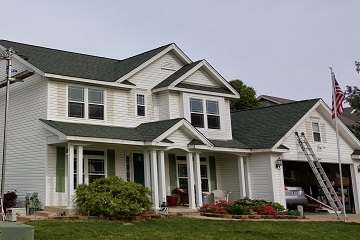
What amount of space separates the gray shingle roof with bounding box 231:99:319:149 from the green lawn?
6796 mm

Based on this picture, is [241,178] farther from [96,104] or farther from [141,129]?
[96,104]

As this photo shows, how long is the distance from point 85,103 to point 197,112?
557 cm

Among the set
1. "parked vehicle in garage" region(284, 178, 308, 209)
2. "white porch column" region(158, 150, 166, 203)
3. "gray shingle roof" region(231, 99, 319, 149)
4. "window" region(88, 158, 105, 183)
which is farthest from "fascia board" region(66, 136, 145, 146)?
"parked vehicle in garage" region(284, 178, 308, 209)

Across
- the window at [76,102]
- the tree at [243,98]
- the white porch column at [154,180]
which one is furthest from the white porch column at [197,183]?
the tree at [243,98]

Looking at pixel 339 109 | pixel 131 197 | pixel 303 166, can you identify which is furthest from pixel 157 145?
pixel 303 166

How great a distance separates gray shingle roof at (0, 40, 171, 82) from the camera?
1938cm

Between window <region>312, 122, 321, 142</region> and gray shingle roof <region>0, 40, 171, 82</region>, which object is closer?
gray shingle roof <region>0, 40, 171, 82</region>

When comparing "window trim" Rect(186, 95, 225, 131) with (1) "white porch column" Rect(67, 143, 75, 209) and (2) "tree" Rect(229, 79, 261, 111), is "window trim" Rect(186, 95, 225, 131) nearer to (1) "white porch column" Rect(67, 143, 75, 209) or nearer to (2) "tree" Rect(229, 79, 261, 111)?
(1) "white porch column" Rect(67, 143, 75, 209)

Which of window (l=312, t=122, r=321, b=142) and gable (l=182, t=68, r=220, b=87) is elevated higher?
gable (l=182, t=68, r=220, b=87)

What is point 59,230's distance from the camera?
40.2ft

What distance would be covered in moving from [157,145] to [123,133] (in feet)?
4.98

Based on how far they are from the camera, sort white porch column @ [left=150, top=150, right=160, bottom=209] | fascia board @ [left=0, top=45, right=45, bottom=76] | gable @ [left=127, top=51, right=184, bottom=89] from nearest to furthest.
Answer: fascia board @ [left=0, top=45, right=45, bottom=76] → white porch column @ [left=150, top=150, right=160, bottom=209] → gable @ [left=127, top=51, right=184, bottom=89]

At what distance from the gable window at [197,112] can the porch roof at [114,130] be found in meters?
2.35

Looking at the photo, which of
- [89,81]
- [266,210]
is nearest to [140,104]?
[89,81]
